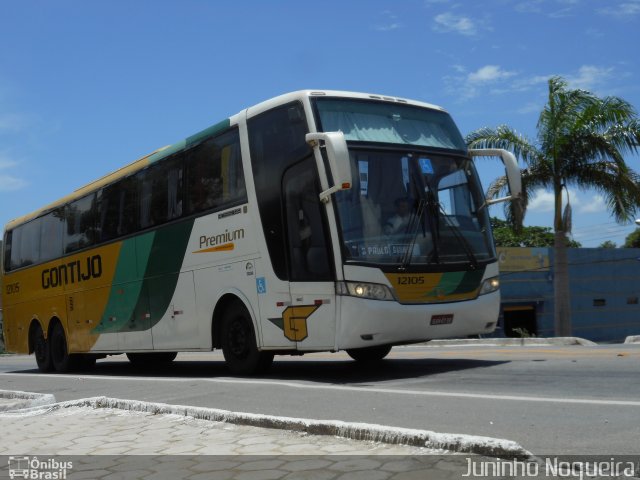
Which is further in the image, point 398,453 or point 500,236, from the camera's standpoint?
point 500,236

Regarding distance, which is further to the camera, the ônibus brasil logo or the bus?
the bus

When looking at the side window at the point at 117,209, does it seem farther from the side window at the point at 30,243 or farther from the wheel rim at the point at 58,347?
the side window at the point at 30,243

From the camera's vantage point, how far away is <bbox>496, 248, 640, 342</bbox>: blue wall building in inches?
1622

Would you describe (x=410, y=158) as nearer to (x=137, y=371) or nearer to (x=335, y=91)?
(x=335, y=91)

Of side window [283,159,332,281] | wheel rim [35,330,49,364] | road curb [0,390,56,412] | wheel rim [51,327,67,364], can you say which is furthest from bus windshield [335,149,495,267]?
wheel rim [35,330,49,364]

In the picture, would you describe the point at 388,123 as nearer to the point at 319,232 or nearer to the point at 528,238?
the point at 319,232

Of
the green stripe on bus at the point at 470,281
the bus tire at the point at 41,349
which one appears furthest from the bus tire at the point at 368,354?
the bus tire at the point at 41,349

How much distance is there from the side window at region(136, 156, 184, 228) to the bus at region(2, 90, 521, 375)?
4 cm

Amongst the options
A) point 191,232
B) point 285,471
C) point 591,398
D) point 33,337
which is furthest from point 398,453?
point 33,337

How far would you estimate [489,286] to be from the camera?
1054 centimetres

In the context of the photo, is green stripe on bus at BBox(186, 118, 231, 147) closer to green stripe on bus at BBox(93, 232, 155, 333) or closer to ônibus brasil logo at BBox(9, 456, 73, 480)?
green stripe on bus at BBox(93, 232, 155, 333)

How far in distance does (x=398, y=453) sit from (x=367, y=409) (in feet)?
6.91

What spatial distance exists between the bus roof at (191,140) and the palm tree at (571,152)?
12656 mm

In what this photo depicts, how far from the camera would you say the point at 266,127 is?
10742 millimetres
